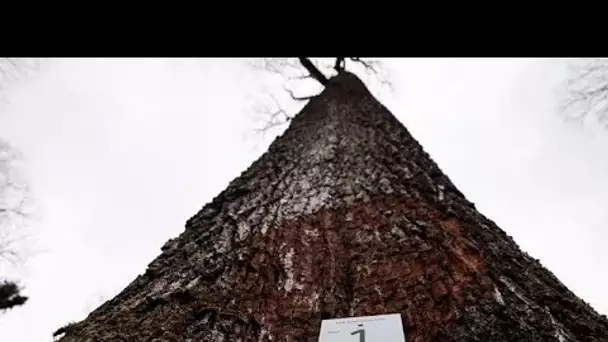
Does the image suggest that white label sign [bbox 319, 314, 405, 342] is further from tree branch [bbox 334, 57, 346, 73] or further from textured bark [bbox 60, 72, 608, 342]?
tree branch [bbox 334, 57, 346, 73]

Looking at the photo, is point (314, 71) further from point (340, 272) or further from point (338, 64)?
point (340, 272)

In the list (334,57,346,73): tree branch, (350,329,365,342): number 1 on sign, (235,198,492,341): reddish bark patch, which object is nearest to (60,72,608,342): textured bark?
(235,198,492,341): reddish bark patch

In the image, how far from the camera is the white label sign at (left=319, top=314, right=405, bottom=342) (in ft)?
4.50

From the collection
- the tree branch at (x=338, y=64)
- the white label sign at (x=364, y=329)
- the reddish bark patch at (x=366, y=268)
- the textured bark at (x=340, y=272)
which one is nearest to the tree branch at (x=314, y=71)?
the tree branch at (x=338, y=64)

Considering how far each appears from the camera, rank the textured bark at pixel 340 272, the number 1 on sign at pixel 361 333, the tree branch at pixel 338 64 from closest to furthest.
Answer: the number 1 on sign at pixel 361 333 → the textured bark at pixel 340 272 → the tree branch at pixel 338 64

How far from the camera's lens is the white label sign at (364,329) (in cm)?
137

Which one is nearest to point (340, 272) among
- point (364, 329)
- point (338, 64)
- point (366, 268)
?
point (366, 268)

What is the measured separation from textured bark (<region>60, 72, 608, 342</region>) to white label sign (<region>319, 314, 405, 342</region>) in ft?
0.30

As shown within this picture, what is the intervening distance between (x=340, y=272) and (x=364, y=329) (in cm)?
43

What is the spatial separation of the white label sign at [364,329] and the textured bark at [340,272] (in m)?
0.09

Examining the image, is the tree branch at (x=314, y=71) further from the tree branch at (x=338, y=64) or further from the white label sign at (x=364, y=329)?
the white label sign at (x=364, y=329)
